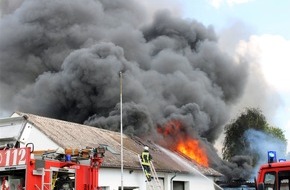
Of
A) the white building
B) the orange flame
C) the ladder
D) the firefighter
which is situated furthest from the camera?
the orange flame

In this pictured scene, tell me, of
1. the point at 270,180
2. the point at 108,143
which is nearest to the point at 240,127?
the point at 108,143

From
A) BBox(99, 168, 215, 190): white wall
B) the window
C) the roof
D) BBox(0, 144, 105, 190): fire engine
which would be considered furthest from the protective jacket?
the window

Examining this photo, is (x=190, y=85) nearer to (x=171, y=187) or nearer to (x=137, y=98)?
(x=137, y=98)

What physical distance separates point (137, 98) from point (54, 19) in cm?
1304

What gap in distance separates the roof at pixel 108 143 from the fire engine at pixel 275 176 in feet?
32.2

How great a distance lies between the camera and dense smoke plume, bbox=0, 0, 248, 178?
34.8 metres

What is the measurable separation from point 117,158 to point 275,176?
38.9ft

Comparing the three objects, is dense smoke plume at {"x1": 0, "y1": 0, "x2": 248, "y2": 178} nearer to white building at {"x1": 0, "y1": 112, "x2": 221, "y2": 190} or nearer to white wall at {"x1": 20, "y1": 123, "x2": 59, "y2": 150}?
white building at {"x1": 0, "y1": 112, "x2": 221, "y2": 190}

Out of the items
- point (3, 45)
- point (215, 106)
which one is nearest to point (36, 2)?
point (3, 45)

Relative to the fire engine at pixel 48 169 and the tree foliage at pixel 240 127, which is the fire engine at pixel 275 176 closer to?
the fire engine at pixel 48 169

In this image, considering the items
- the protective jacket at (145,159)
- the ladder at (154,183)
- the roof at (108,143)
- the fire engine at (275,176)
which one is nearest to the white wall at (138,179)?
the roof at (108,143)

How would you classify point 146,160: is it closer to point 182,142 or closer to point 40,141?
point 40,141

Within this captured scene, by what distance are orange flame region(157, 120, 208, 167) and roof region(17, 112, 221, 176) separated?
4.10 meters

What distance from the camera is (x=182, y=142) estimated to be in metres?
31.7
